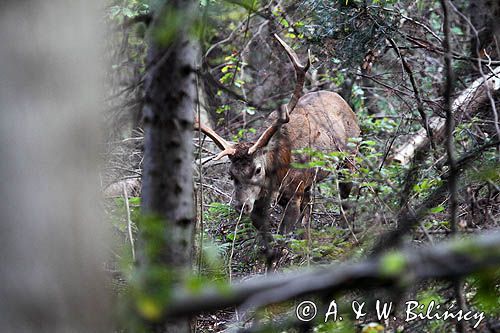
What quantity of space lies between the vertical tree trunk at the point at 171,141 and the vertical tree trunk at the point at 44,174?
1.85ft

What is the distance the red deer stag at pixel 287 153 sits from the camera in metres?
7.61

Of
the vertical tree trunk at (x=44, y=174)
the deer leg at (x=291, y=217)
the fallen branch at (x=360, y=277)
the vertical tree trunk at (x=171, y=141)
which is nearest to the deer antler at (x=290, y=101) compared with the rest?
the deer leg at (x=291, y=217)

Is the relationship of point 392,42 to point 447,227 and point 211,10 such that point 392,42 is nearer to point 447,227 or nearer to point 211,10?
point 447,227

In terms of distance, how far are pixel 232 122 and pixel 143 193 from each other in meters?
9.58

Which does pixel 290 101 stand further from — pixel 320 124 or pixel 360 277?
pixel 360 277

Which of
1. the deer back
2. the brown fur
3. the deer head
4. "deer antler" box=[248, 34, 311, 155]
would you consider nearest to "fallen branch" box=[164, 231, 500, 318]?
the brown fur

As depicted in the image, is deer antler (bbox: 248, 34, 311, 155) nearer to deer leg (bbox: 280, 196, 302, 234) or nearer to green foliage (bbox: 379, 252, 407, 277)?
deer leg (bbox: 280, 196, 302, 234)

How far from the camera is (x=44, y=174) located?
1357 mm

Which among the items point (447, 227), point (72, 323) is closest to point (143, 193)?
point (72, 323)

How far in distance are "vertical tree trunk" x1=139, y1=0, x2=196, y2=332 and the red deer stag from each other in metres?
5.18

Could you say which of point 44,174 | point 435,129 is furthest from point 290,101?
point 44,174

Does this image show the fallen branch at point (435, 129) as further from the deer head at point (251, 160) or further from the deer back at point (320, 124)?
the deer head at point (251, 160)

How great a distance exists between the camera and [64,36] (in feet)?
4.57

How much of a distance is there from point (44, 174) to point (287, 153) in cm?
724
